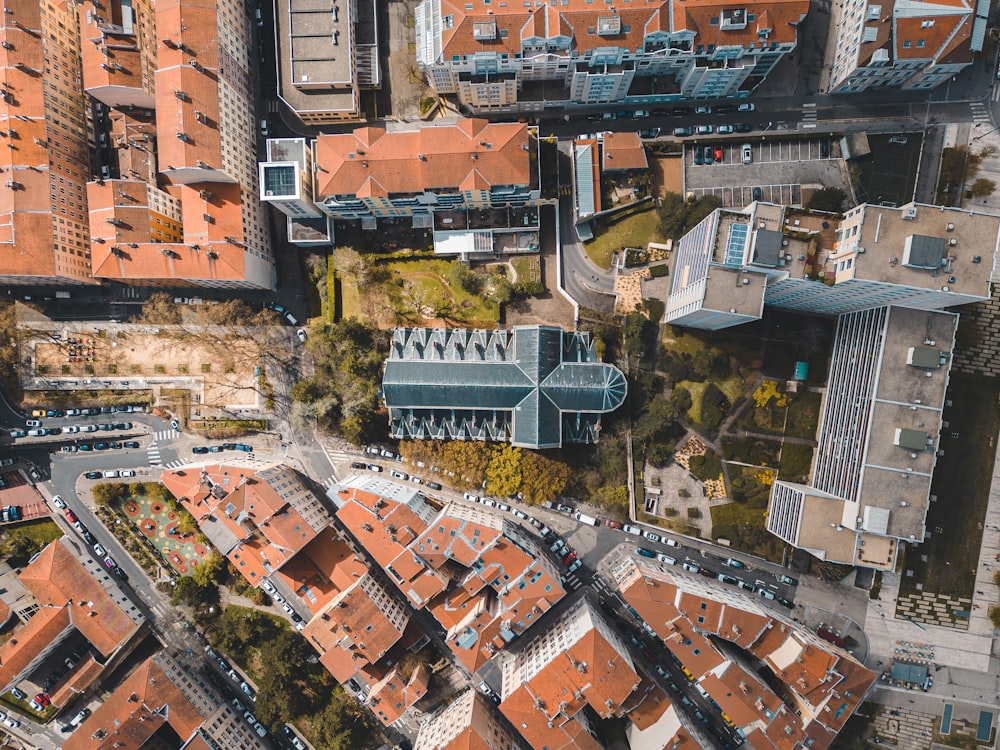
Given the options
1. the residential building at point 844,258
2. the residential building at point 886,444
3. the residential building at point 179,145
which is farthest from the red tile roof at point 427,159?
the residential building at point 886,444

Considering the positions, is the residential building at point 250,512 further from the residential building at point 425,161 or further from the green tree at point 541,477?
the residential building at point 425,161

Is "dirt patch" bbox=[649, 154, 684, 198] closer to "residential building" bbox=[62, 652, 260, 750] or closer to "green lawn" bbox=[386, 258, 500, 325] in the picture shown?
"green lawn" bbox=[386, 258, 500, 325]

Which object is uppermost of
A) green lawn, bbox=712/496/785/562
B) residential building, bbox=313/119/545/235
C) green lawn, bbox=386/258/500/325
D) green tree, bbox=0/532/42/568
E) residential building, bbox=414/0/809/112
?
residential building, bbox=414/0/809/112

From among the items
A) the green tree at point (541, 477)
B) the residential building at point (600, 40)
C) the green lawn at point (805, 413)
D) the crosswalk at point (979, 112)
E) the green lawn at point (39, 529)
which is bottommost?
the green lawn at point (39, 529)

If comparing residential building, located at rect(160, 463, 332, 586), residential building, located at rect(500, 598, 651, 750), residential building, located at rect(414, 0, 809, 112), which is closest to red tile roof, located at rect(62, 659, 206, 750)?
residential building, located at rect(160, 463, 332, 586)

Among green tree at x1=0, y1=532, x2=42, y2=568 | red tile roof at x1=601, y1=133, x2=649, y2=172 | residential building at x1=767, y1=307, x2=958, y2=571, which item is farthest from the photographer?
green tree at x1=0, y1=532, x2=42, y2=568

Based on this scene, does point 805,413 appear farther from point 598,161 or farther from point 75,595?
point 75,595

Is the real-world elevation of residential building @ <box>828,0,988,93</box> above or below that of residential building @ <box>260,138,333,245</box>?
above
